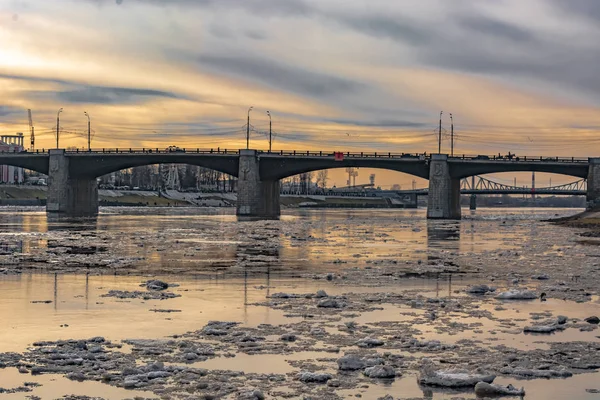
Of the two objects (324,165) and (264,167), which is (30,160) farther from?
(324,165)

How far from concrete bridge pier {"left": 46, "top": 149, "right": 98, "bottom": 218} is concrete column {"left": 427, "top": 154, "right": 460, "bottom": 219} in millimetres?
59657

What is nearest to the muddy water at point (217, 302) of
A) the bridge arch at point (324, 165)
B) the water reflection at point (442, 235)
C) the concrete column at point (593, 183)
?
the water reflection at point (442, 235)

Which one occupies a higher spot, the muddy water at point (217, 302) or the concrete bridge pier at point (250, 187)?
the concrete bridge pier at point (250, 187)

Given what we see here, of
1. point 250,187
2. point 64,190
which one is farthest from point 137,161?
point 250,187

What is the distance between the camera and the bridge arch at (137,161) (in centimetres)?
15162

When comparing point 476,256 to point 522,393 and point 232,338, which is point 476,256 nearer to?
point 232,338

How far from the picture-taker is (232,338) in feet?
59.6

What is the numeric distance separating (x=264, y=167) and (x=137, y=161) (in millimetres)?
23536

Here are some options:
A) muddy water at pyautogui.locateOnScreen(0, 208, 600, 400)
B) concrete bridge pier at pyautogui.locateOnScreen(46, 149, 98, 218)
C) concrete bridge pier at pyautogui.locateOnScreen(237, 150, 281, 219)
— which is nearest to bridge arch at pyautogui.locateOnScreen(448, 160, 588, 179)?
concrete bridge pier at pyautogui.locateOnScreen(237, 150, 281, 219)

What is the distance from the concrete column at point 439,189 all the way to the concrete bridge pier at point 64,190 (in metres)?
59.7

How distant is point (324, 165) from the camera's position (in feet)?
490

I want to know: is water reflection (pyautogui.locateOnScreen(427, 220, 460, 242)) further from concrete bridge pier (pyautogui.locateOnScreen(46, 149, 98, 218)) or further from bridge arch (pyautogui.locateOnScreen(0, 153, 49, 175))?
bridge arch (pyautogui.locateOnScreen(0, 153, 49, 175))

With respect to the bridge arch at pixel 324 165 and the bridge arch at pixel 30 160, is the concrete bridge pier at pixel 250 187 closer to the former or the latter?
the bridge arch at pixel 324 165

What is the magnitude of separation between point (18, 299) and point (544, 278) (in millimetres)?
18655
